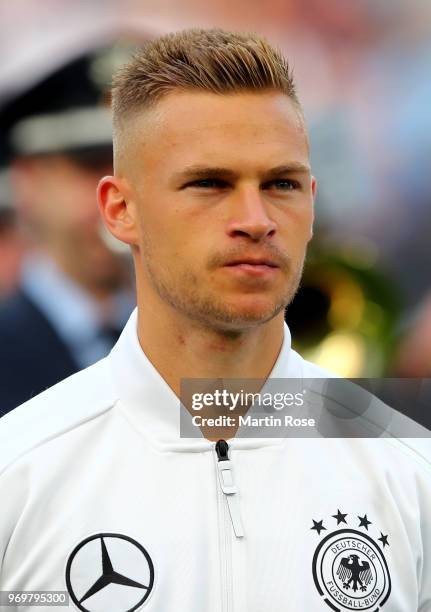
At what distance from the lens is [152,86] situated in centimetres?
265

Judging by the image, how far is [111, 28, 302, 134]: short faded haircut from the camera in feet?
8.49

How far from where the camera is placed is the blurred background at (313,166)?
446 centimetres

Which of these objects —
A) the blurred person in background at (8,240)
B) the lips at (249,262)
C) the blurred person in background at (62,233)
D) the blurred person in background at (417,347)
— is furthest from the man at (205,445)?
the blurred person in background at (417,347)

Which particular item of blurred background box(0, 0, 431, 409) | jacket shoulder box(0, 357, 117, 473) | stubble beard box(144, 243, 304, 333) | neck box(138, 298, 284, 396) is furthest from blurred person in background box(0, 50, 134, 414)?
stubble beard box(144, 243, 304, 333)

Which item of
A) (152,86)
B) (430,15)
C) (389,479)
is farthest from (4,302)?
(430,15)

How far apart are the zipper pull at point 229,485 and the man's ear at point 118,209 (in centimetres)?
53

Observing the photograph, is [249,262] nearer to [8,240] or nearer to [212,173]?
[212,173]

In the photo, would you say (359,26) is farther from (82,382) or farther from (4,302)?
(82,382)

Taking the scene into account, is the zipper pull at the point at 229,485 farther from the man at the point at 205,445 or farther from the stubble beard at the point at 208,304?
the stubble beard at the point at 208,304

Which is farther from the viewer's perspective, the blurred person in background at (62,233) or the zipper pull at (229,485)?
the blurred person in background at (62,233)

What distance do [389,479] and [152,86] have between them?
41.5 inches

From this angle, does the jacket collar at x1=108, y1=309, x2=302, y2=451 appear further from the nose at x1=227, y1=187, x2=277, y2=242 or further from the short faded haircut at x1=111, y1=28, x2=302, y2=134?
the short faded haircut at x1=111, y1=28, x2=302, y2=134

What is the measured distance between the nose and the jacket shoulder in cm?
54

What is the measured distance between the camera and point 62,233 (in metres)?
4.50
